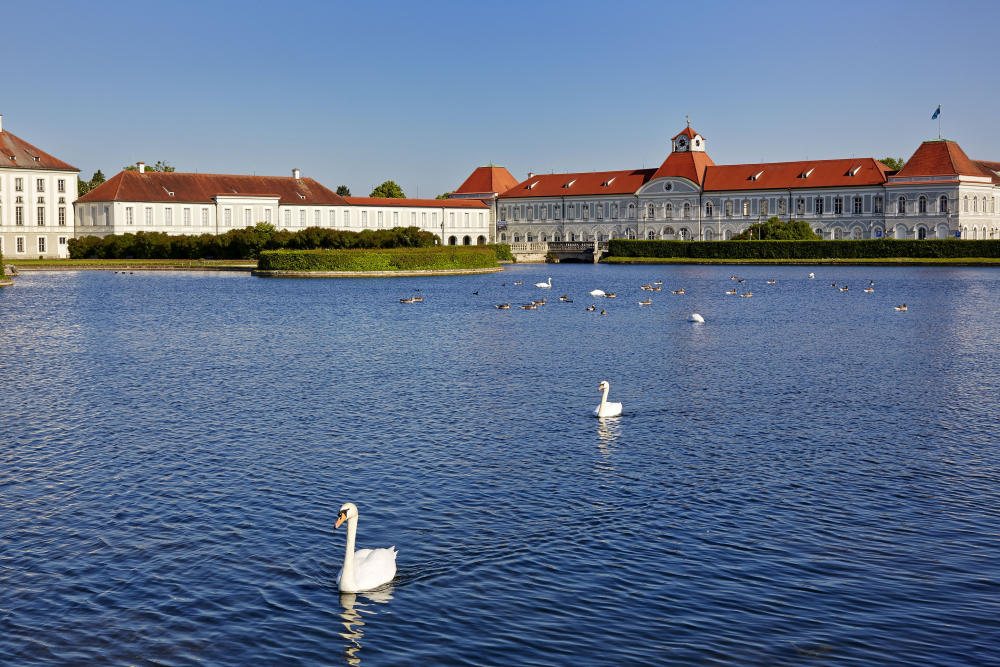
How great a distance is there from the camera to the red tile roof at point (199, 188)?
117250mm

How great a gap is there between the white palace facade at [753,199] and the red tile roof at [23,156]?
66.9 metres

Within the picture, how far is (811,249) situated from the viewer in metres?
114

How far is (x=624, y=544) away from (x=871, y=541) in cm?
316

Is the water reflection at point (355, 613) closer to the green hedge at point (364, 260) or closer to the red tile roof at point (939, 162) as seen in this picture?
the green hedge at point (364, 260)

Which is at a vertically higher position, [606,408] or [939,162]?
[939,162]

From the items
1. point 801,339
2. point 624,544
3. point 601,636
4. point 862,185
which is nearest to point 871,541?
point 624,544

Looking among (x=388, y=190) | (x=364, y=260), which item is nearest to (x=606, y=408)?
(x=364, y=260)

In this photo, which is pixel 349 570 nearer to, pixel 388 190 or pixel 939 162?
pixel 939 162

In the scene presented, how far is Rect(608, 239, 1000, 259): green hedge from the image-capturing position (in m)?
106

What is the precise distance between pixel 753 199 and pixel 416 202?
157 feet

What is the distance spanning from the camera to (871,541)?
1258 cm

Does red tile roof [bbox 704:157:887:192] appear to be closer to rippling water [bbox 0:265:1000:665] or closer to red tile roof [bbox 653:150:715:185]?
red tile roof [bbox 653:150:715:185]

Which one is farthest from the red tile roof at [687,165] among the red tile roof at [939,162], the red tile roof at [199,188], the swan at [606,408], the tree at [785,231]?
the swan at [606,408]

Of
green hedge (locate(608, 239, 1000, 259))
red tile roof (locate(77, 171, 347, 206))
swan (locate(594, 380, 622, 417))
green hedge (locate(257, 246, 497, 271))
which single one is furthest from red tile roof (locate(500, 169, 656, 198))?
swan (locate(594, 380, 622, 417))
